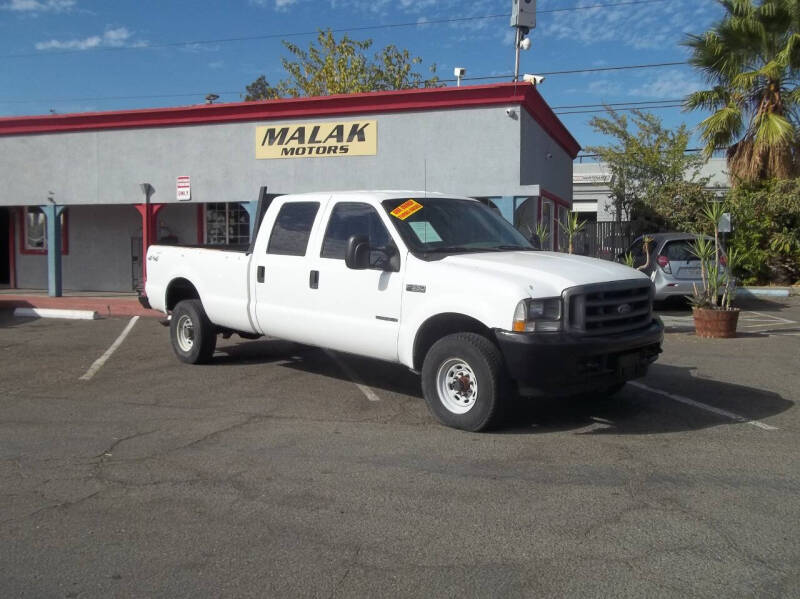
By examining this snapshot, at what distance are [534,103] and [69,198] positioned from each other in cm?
1078

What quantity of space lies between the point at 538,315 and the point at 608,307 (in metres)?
0.71

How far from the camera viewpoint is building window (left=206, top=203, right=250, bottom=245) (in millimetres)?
19016

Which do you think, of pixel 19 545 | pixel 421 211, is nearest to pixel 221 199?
pixel 421 211

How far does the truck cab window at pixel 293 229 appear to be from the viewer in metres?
7.75

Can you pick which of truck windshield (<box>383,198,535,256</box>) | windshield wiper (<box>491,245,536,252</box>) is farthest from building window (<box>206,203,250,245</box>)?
windshield wiper (<box>491,245,536,252</box>)

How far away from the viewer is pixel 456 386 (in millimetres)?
6309

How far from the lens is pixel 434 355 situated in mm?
6328

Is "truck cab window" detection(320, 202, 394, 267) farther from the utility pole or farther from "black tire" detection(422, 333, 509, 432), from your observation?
the utility pole

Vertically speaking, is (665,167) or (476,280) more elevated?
(665,167)

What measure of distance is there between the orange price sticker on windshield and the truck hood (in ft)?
2.44

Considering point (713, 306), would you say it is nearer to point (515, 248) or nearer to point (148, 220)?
point (515, 248)

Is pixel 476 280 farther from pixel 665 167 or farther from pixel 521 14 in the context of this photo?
pixel 665 167

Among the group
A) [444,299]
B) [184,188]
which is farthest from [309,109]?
[444,299]

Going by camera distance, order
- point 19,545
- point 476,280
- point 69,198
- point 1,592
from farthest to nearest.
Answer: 1. point 69,198
2. point 476,280
3. point 19,545
4. point 1,592
